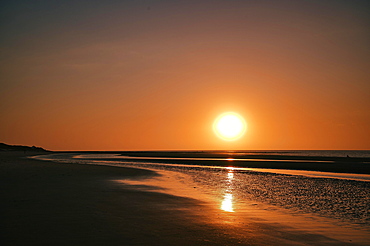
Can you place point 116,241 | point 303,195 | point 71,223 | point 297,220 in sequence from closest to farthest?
point 116,241
point 71,223
point 297,220
point 303,195

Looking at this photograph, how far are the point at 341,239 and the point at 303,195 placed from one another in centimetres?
1052

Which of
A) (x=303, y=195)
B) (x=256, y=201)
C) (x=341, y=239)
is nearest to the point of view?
(x=341, y=239)

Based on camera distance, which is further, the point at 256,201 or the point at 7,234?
the point at 256,201

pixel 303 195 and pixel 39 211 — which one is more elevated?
pixel 303 195

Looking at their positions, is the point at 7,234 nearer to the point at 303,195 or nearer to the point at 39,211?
the point at 39,211

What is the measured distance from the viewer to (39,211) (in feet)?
43.9

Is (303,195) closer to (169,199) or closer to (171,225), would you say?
(169,199)

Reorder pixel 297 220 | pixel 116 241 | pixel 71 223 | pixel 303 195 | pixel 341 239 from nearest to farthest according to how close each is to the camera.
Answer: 1. pixel 116 241
2. pixel 341 239
3. pixel 71 223
4. pixel 297 220
5. pixel 303 195

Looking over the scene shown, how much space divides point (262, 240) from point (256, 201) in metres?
8.20

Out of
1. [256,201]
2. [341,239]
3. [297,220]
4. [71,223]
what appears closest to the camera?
[341,239]

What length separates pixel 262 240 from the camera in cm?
973

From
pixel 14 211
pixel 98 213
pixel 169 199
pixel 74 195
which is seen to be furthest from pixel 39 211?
pixel 169 199

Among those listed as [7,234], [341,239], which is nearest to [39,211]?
[7,234]

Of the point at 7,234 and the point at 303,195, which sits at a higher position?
the point at 303,195
